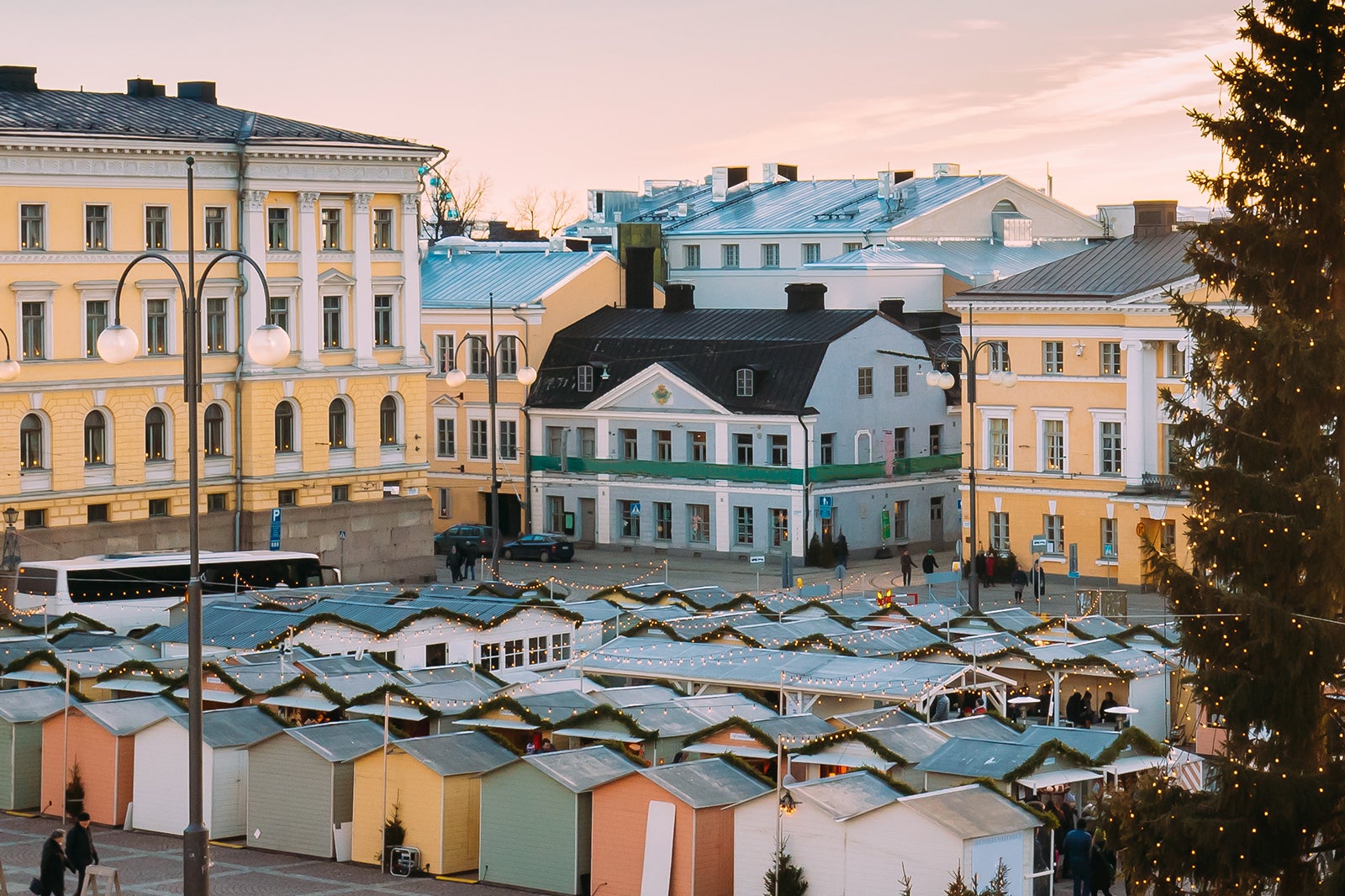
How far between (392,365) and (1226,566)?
51134mm

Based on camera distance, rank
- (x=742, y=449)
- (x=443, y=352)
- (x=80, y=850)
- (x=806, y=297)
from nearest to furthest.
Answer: (x=80, y=850), (x=742, y=449), (x=806, y=297), (x=443, y=352)

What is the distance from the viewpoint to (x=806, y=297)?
8112cm

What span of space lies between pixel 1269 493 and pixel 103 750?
60.9 ft

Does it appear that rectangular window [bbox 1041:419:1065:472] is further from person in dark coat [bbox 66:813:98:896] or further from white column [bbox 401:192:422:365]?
person in dark coat [bbox 66:813:98:896]

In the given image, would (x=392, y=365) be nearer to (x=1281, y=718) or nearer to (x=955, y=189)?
(x=955, y=189)

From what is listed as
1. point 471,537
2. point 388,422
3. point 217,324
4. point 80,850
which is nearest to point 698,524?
point 471,537

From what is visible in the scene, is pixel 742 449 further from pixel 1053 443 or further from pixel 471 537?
pixel 1053 443

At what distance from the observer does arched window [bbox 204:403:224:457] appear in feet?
225

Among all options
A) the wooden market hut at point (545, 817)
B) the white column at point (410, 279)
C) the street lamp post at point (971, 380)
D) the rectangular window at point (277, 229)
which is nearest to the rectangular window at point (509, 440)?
the white column at point (410, 279)

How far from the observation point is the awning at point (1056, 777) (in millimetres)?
31109

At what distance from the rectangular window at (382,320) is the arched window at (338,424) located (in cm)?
246

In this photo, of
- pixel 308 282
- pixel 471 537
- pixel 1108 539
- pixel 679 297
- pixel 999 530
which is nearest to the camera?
pixel 1108 539

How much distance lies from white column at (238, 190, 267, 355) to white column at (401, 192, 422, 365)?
217 inches

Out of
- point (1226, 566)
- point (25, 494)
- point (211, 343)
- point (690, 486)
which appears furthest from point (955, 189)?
point (1226, 566)
